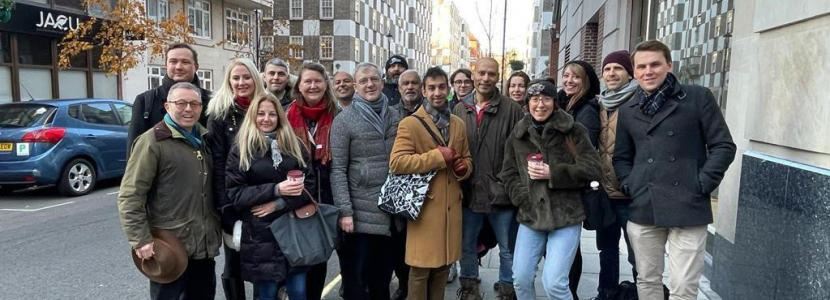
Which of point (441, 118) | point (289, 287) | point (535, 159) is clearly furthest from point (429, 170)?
point (289, 287)

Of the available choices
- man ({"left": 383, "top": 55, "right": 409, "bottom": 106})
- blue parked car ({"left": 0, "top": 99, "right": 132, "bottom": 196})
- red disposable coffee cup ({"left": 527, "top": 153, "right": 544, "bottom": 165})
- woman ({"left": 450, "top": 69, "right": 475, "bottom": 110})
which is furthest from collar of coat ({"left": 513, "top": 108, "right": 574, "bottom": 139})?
blue parked car ({"left": 0, "top": 99, "right": 132, "bottom": 196})

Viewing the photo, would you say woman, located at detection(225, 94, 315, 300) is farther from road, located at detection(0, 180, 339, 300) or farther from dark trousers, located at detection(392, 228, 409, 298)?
road, located at detection(0, 180, 339, 300)

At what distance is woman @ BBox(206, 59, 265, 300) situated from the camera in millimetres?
3328

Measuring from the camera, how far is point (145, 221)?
299 cm

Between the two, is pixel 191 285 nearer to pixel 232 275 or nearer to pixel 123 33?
pixel 232 275

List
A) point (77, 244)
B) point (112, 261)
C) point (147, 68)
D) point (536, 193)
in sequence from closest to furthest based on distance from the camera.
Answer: point (536, 193), point (112, 261), point (77, 244), point (147, 68)

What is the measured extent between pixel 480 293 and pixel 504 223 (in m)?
0.89

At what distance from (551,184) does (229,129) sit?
2.10 meters

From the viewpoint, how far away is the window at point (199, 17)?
893 inches

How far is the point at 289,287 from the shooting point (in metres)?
3.50

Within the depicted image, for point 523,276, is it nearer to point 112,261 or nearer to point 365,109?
point 365,109

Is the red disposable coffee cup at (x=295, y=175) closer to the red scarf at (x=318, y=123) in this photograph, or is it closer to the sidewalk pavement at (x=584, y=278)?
the red scarf at (x=318, y=123)

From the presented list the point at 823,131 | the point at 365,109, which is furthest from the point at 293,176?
the point at 823,131

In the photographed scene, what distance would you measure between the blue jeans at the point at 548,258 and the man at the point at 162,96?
7.90 feet
